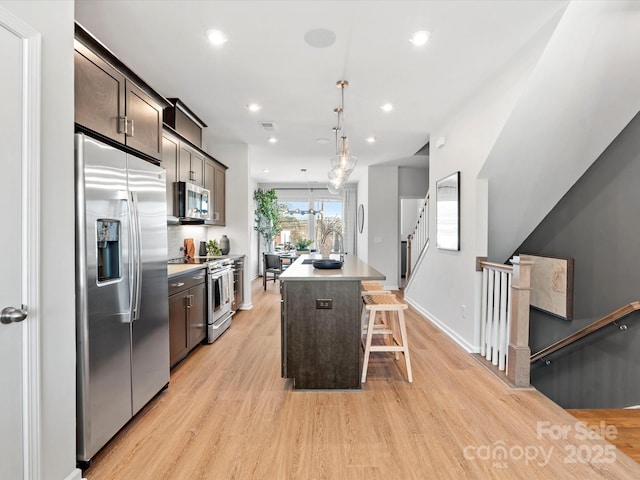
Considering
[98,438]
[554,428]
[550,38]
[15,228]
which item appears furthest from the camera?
[550,38]

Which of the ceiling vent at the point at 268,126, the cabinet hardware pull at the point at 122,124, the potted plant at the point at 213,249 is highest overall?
the ceiling vent at the point at 268,126

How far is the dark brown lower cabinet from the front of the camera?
3.06 m

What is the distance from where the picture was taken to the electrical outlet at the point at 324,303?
279 cm

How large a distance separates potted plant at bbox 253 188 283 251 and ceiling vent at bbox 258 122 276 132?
3806mm

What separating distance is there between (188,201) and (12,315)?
2657 mm

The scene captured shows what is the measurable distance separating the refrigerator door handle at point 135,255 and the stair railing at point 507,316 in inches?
117

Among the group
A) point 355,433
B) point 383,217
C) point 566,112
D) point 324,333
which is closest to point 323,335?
point 324,333

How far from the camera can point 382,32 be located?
2.55 meters

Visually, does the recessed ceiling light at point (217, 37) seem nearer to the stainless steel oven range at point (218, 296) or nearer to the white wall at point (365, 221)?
the stainless steel oven range at point (218, 296)

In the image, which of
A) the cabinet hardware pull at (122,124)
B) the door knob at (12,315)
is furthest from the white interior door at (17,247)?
the cabinet hardware pull at (122,124)

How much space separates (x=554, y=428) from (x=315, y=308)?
1.82 metres

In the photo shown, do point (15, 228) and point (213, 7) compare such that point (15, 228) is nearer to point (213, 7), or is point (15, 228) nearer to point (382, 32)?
point (213, 7)

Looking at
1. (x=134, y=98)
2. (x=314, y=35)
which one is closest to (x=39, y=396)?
(x=134, y=98)

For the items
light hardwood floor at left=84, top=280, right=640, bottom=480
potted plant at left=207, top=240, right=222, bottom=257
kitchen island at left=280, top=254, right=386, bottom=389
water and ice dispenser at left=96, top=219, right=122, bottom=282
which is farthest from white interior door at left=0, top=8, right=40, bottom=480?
potted plant at left=207, top=240, right=222, bottom=257
